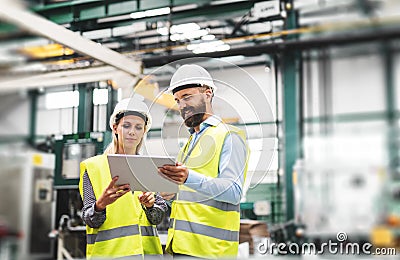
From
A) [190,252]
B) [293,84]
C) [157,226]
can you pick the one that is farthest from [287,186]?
[190,252]

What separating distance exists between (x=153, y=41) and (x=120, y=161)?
4.41 feet

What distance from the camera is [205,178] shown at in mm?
2270

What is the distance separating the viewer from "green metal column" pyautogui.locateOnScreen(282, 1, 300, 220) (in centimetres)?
333

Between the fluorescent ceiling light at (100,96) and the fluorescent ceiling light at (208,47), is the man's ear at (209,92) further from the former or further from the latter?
the fluorescent ceiling light at (100,96)

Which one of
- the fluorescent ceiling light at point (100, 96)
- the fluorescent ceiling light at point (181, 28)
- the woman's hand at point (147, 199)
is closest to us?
the woman's hand at point (147, 199)

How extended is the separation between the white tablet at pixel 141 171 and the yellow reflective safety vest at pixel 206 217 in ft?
0.34

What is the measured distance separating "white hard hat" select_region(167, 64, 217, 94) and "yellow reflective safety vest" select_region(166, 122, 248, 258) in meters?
0.20

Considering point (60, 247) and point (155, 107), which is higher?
point (155, 107)

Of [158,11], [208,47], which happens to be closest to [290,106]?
[208,47]

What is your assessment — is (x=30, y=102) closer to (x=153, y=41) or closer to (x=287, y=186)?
(x=153, y=41)

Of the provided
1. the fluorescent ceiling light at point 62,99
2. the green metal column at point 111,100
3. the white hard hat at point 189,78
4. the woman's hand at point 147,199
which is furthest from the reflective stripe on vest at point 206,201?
the fluorescent ceiling light at point 62,99

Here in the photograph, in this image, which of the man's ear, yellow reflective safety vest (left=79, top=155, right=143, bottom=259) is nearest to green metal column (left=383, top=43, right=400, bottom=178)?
the man's ear

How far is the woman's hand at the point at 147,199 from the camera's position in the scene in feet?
8.43

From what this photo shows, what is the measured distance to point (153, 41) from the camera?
3480 millimetres
